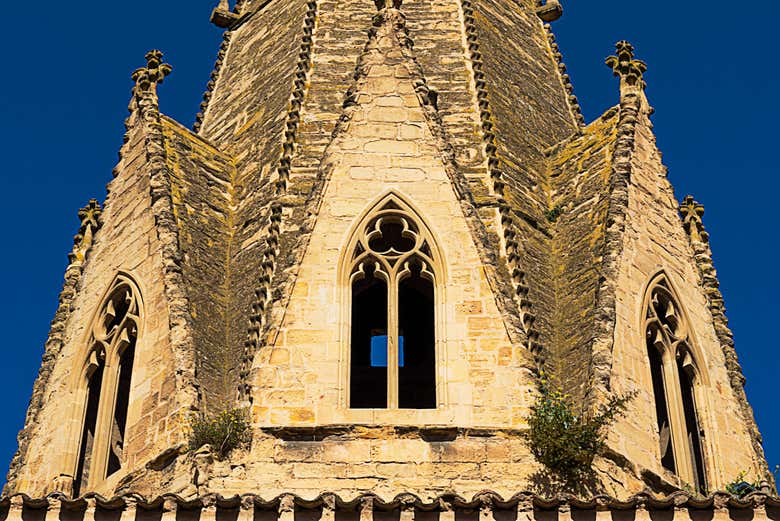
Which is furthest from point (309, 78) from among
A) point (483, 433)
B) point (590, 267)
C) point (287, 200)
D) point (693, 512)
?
point (693, 512)

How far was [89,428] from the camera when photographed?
21.9m

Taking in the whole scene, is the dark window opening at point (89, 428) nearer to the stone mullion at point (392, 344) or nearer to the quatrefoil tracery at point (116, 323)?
the quatrefoil tracery at point (116, 323)

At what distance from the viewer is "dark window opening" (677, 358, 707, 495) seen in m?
21.3

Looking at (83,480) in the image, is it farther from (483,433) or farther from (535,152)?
(535,152)

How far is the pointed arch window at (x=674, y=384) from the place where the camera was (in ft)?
69.7

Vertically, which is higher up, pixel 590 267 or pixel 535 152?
pixel 535 152

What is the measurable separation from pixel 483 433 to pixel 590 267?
9.53 feet

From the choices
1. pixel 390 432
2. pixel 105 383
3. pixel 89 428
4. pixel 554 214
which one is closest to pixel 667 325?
pixel 554 214

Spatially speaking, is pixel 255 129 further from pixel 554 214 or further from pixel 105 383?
pixel 105 383

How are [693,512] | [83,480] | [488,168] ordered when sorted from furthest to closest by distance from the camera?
1. [488,168]
2. [83,480]
3. [693,512]

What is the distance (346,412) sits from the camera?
790 inches

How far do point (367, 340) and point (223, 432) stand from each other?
6079 millimetres

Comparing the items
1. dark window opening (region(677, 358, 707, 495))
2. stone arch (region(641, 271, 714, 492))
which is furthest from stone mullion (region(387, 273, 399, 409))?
dark window opening (region(677, 358, 707, 495))

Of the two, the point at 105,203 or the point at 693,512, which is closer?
the point at 693,512
